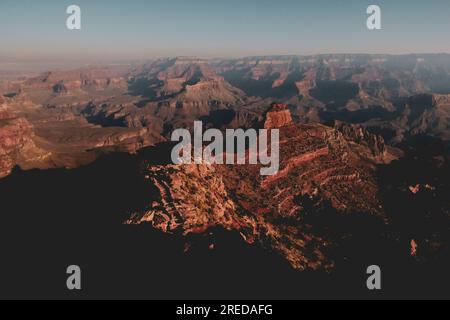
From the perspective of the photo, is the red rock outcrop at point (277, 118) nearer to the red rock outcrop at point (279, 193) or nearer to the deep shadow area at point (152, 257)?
the red rock outcrop at point (279, 193)

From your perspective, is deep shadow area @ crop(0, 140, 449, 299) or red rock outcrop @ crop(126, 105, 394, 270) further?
red rock outcrop @ crop(126, 105, 394, 270)

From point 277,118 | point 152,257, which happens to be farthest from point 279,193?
point 152,257

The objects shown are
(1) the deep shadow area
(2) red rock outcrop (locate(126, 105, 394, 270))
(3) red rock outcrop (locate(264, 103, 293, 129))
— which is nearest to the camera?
(1) the deep shadow area

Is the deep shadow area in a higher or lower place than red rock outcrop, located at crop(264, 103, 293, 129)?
lower

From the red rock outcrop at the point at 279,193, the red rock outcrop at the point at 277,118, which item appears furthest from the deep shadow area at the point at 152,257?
the red rock outcrop at the point at 277,118

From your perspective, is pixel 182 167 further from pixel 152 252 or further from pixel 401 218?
pixel 401 218

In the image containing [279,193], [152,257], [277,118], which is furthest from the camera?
[277,118]

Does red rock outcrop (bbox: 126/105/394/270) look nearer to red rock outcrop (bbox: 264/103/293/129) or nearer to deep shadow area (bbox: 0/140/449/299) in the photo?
red rock outcrop (bbox: 264/103/293/129)

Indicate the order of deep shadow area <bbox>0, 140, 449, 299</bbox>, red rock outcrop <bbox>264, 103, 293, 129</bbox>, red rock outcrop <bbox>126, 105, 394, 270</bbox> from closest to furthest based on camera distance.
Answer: deep shadow area <bbox>0, 140, 449, 299</bbox> < red rock outcrop <bbox>126, 105, 394, 270</bbox> < red rock outcrop <bbox>264, 103, 293, 129</bbox>

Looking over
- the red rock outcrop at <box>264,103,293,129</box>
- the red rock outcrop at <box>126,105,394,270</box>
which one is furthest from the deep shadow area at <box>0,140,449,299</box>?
the red rock outcrop at <box>264,103,293,129</box>

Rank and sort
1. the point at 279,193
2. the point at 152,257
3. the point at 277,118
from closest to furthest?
the point at 152,257 < the point at 279,193 < the point at 277,118

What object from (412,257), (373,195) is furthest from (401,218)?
(412,257)

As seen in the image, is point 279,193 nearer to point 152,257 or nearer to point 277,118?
point 277,118
